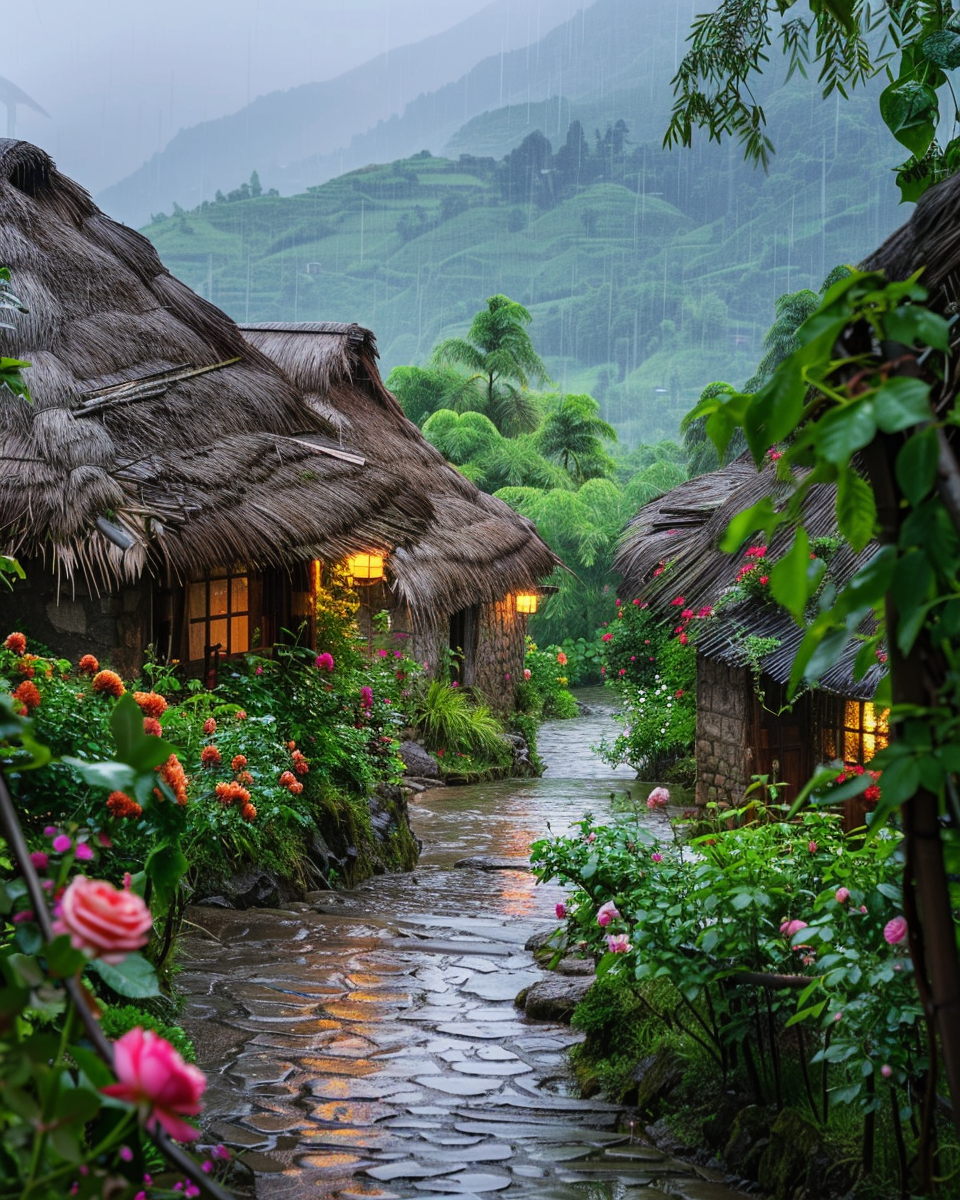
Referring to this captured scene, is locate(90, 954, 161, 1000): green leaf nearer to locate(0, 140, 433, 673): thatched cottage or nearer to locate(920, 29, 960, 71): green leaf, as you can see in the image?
locate(920, 29, 960, 71): green leaf

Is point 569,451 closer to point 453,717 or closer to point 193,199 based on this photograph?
point 453,717

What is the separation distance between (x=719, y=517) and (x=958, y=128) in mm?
7596

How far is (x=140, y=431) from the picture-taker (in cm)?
830

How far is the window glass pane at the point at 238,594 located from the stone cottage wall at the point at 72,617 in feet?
4.62

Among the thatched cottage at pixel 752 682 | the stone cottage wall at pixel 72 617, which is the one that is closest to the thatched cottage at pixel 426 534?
the thatched cottage at pixel 752 682

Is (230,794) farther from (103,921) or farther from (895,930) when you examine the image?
(103,921)

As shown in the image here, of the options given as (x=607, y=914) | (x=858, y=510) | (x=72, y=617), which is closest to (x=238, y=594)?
(x=72, y=617)

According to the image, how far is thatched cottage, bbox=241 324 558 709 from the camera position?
14805 mm

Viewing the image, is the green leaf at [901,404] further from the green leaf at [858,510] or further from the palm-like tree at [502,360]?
the palm-like tree at [502,360]

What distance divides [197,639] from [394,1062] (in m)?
4.82

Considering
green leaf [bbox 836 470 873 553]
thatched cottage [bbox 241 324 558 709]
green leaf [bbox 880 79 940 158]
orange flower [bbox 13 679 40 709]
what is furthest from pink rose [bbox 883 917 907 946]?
thatched cottage [bbox 241 324 558 709]

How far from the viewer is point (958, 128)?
3203 millimetres

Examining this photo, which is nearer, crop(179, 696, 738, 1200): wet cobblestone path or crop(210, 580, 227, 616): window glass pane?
crop(179, 696, 738, 1200): wet cobblestone path

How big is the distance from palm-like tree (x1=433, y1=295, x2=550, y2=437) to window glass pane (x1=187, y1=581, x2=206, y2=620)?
2080 centimetres
